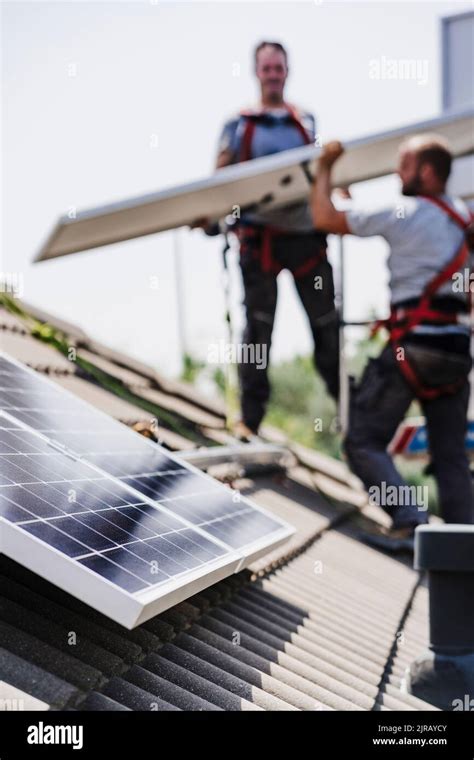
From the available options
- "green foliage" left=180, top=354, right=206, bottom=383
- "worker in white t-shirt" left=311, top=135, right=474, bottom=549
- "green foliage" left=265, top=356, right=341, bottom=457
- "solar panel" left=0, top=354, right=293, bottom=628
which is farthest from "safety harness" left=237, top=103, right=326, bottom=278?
"green foliage" left=265, top=356, right=341, bottom=457

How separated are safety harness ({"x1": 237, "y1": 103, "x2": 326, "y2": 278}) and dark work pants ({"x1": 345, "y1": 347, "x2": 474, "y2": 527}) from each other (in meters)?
→ 1.01

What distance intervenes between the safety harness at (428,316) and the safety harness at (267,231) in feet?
3.55

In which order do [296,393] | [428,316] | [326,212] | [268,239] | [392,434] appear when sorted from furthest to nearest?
[296,393], [268,239], [392,434], [326,212], [428,316]

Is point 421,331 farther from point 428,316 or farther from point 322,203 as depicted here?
point 322,203

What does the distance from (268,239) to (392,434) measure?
149 centimetres

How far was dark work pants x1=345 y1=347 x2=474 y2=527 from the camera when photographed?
533 cm

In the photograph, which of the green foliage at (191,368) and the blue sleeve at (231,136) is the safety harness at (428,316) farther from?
the green foliage at (191,368)

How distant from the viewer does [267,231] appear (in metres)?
6.25

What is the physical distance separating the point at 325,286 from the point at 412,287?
114 centimetres

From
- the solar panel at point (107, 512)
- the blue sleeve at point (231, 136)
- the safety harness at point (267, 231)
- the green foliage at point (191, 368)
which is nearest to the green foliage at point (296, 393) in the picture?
the green foliage at point (191, 368)

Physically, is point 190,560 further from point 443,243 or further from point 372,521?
point 372,521

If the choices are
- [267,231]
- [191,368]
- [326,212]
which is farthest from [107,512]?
[191,368]

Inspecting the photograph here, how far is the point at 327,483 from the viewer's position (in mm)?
7059

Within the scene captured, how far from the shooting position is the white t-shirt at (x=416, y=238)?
17.2ft
